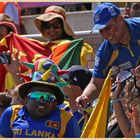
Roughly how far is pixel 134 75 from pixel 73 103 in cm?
66

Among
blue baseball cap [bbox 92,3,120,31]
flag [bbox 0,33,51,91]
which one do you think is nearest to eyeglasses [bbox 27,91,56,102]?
blue baseball cap [bbox 92,3,120,31]

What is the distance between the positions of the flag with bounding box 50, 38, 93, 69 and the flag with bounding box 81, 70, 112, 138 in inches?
54.1

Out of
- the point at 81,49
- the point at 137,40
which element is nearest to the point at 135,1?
the point at 81,49

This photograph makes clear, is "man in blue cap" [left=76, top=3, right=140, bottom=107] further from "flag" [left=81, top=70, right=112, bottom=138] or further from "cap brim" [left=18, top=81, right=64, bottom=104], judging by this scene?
"cap brim" [left=18, top=81, right=64, bottom=104]

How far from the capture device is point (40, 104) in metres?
4.65

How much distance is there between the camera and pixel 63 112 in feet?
15.4

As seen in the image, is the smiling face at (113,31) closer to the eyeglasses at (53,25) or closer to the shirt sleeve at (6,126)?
the shirt sleeve at (6,126)

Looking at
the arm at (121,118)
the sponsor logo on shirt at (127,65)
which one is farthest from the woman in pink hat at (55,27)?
the arm at (121,118)

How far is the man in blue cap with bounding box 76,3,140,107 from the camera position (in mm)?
5227

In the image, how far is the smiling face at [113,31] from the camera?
17.1ft

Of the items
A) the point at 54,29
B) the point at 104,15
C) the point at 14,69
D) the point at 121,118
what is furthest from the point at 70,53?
the point at 121,118

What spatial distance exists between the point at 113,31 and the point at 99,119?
2.60 feet

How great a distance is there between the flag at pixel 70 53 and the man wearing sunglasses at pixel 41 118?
1.49 meters

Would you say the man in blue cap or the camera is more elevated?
the man in blue cap
